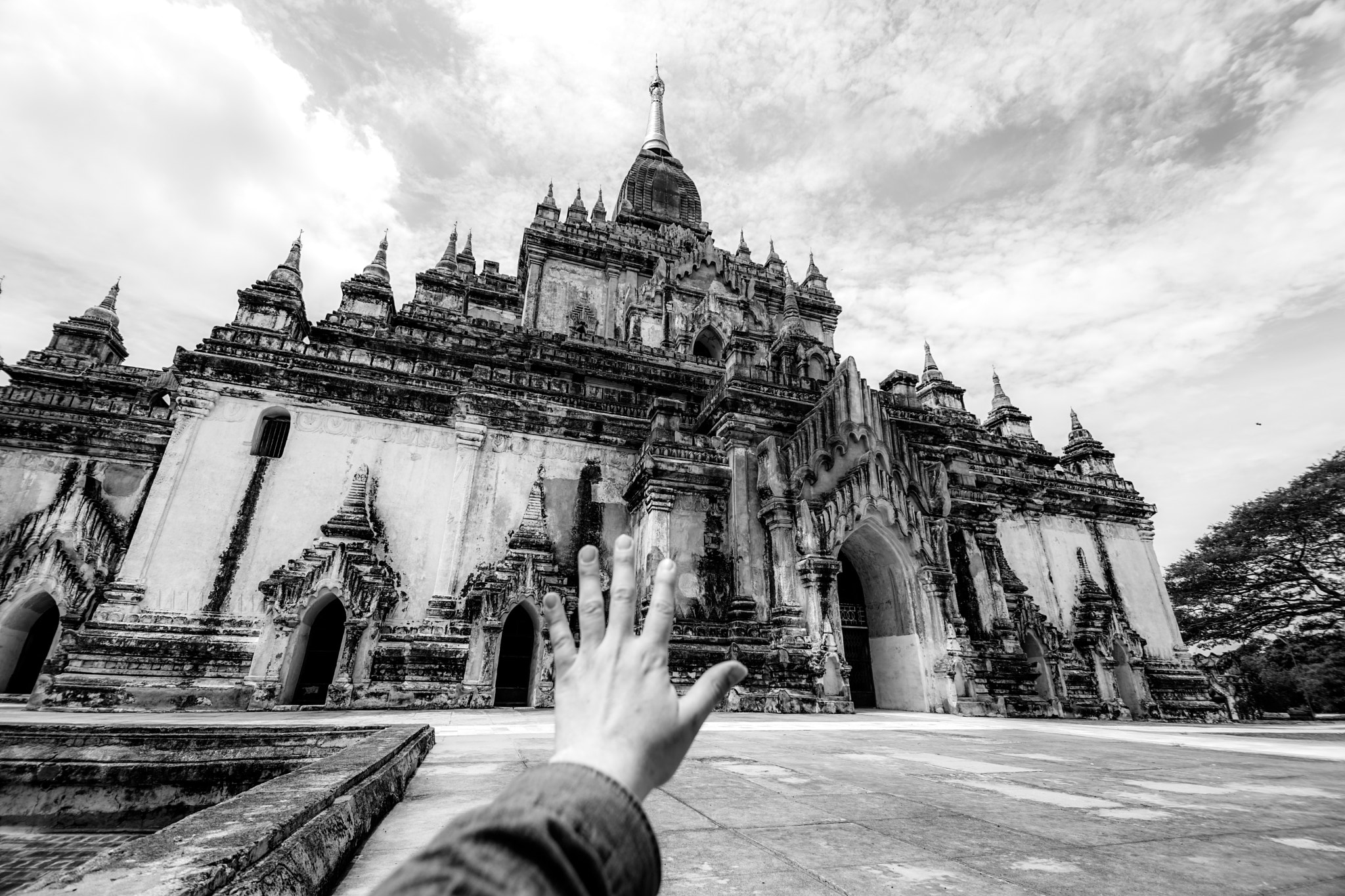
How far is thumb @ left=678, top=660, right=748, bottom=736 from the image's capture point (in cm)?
139

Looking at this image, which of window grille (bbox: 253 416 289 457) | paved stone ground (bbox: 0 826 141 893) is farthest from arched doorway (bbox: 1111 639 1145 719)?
window grille (bbox: 253 416 289 457)

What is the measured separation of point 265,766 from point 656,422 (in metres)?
11.8

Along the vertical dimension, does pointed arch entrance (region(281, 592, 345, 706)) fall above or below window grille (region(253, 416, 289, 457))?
below

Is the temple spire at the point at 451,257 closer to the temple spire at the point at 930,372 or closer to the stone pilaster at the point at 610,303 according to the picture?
the stone pilaster at the point at 610,303

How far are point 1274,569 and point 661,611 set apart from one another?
35.6 meters

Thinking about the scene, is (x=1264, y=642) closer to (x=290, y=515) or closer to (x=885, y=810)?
(x=885, y=810)

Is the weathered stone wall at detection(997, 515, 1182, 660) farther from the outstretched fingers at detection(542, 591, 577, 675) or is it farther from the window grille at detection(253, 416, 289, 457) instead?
the outstretched fingers at detection(542, 591, 577, 675)

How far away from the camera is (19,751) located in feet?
14.0

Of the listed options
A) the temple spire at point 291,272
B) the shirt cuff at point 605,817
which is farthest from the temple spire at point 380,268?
the shirt cuff at point 605,817

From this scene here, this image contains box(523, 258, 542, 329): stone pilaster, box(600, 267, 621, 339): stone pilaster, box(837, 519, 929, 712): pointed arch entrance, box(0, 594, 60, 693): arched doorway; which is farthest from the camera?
box(600, 267, 621, 339): stone pilaster

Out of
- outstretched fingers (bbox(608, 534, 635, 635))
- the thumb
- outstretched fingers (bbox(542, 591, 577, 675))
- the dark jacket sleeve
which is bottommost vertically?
the dark jacket sleeve

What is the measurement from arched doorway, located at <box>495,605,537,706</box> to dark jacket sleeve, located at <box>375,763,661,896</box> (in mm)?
12994

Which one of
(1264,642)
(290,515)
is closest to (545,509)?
(290,515)

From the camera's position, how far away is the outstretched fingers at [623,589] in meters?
1.49
